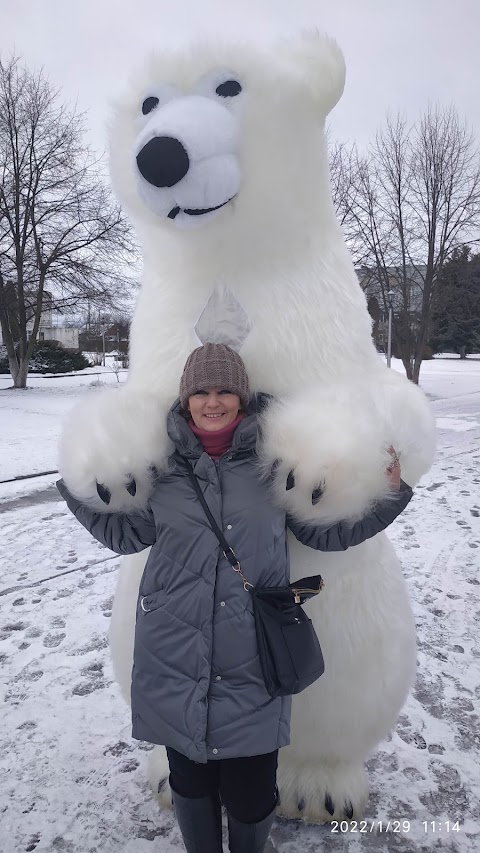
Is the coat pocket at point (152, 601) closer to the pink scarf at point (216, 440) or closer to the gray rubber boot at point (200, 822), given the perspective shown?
the pink scarf at point (216, 440)

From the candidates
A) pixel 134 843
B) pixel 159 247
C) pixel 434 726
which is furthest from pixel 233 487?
pixel 434 726

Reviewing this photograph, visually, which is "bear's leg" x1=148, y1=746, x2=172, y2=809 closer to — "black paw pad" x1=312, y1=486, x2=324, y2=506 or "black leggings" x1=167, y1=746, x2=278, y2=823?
"black leggings" x1=167, y1=746, x2=278, y2=823

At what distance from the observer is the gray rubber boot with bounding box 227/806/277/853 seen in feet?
4.55

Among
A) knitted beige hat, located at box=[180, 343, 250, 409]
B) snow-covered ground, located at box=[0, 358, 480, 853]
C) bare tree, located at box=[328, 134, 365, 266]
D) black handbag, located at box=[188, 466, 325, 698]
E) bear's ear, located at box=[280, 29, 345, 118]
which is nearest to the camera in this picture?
black handbag, located at box=[188, 466, 325, 698]

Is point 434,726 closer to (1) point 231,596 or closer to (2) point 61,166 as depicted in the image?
(1) point 231,596

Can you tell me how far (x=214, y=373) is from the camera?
4.68ft

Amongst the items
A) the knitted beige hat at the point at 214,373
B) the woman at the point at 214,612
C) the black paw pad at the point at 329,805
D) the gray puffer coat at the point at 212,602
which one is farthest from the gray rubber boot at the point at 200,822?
the knitted beige hat at the point at 214,373

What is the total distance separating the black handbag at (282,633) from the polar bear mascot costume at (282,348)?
181 millimetres

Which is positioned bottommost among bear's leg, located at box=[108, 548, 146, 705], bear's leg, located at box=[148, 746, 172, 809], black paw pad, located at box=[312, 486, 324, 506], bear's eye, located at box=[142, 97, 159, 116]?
A: bear's leg, located at box=[148, 746, 172, 809]

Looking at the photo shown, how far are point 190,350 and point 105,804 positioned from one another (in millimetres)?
1519

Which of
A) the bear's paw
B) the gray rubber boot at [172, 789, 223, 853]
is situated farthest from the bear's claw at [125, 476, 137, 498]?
the gray rubber boot at [172, 789, 223, 853]

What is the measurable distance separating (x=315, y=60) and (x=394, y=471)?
3.77 feet

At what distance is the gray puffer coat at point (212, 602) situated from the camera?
1.31 meters

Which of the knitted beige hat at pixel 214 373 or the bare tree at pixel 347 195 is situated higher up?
the bare tree at pixel 347 195
